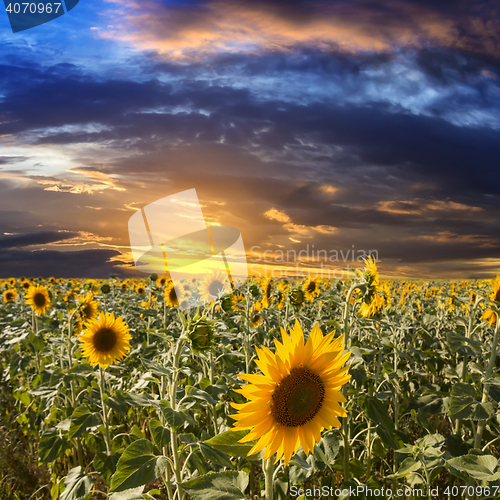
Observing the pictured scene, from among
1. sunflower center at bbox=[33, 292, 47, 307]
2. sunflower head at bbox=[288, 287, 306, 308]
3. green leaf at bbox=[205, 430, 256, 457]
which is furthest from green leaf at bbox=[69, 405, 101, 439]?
sunflower center at bbox=[33, 292, 47, 307]

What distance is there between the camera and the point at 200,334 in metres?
2.61

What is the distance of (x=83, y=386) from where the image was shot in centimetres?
619

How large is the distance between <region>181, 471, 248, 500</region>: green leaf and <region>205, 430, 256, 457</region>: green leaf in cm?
10

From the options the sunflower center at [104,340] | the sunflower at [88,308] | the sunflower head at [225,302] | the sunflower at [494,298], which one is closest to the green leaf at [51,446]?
the sunflower center at [104,340]

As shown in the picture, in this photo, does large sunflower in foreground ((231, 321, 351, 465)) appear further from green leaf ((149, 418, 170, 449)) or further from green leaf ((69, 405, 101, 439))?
green leaf ((69, 405, 101, 439))

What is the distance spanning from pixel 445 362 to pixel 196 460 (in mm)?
4801

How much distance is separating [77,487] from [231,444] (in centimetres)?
219

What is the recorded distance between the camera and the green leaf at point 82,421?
12.3 ft

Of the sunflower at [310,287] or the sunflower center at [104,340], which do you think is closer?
the sunflower center at [104,340]

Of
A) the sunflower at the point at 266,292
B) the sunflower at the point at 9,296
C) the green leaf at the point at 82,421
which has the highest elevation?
the green leaf at the point at 82,421

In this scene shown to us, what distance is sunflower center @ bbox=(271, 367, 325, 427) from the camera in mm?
1831

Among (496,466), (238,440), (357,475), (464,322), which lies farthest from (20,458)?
(464,322)

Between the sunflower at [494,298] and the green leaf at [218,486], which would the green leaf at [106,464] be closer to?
the green leaf at [218,486]

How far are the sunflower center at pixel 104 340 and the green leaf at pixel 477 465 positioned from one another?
12.0 feet
